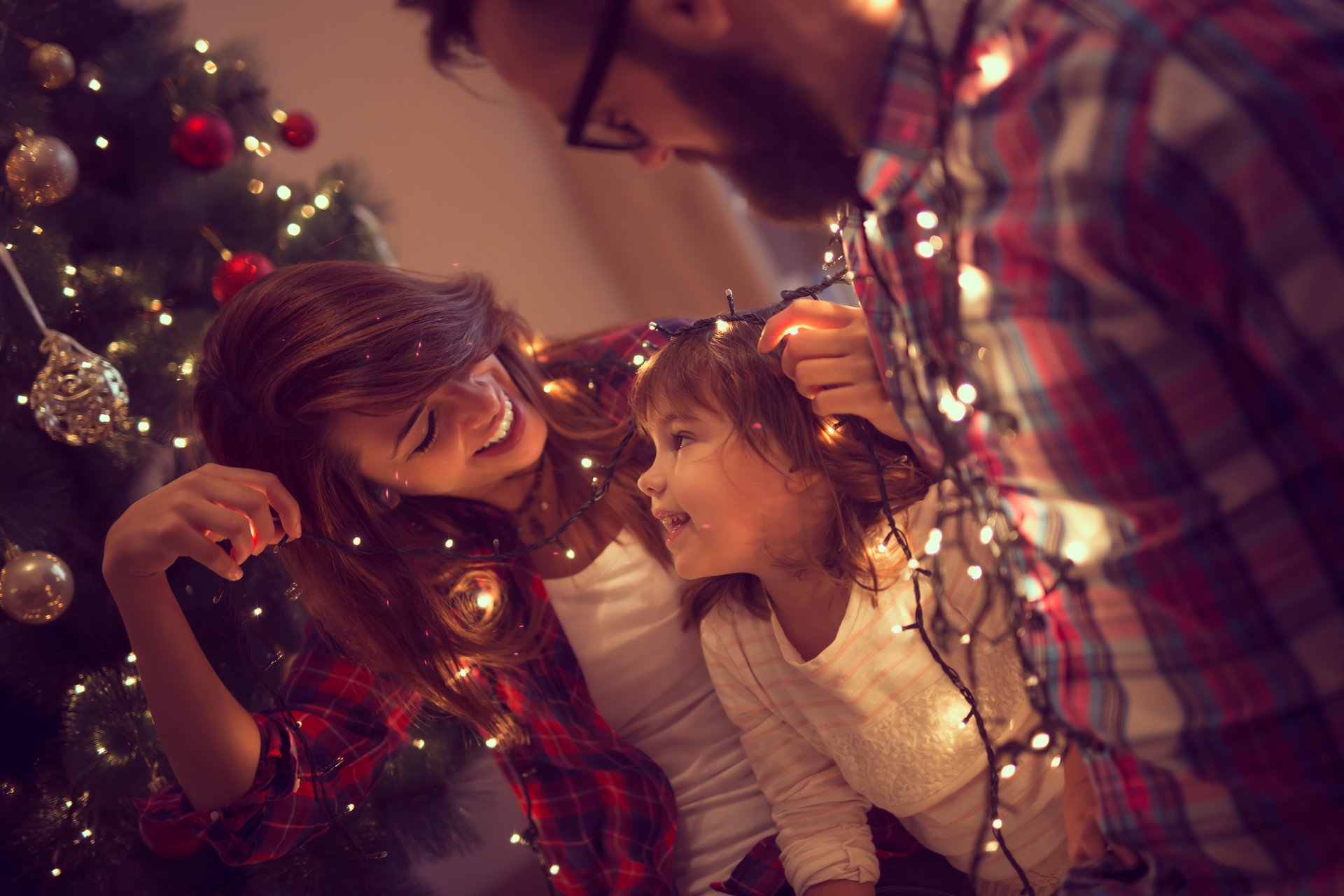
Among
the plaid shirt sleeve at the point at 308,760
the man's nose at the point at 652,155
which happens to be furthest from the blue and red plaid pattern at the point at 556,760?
the man's nose at the point at 652,155

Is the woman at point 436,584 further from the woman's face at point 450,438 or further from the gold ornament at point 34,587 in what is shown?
the gold ornament at point 34,587

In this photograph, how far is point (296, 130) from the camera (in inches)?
62.6

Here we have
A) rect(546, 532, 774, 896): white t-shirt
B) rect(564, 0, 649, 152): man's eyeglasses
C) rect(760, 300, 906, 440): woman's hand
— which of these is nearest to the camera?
rect(564, 0, 649, 152): man's eyeglasses

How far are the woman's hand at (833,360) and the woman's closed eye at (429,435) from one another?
464mm

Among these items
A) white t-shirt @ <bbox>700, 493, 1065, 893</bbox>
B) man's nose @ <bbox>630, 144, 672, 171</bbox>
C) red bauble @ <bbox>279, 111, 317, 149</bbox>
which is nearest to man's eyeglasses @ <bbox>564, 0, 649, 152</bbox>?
man's nose @ <bbox>630, 144, 672, 171</bbox>

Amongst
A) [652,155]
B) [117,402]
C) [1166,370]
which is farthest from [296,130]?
[1166,370]

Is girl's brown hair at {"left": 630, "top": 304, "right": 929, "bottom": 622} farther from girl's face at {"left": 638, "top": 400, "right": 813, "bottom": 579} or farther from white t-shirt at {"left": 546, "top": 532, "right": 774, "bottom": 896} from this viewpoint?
white t-shirt at {"left": 546, "top": 532, "right": 774, "bottom": 896}

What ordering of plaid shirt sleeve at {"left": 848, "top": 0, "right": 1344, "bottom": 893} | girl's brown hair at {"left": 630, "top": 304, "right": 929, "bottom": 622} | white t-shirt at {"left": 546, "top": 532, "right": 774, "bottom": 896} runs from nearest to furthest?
plaid shirt sleeve at {"left": 848, "top": 0, "right": 1344, "bottom": 893}, girl's brown hair at {"left": 630, "top": 304, "right": 929, "bottom": 622}, white t-shirt at {"left": 546, "top": 532, "right": 774, "bottom": 896}

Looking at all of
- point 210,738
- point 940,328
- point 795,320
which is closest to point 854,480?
point 795,320

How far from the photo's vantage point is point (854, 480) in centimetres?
116

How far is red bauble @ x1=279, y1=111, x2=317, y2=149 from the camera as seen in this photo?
159cm

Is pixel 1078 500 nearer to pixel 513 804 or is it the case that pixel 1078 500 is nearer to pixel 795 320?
pixel 795 320

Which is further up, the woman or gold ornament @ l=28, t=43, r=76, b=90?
gold ornament @ l=28, t=43, r=76, b=90

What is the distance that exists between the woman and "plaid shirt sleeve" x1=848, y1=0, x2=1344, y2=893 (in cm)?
63
